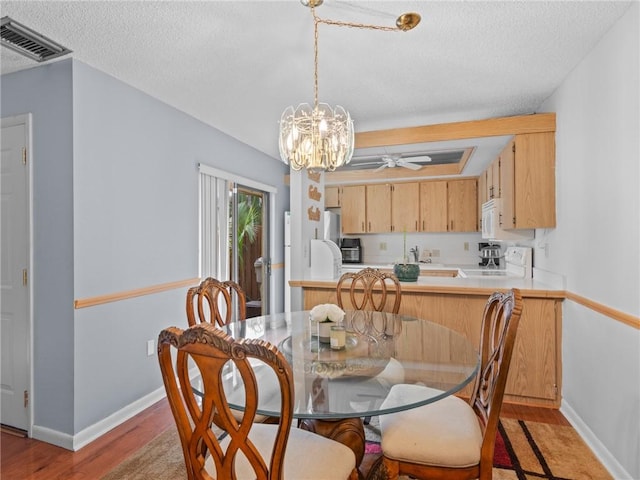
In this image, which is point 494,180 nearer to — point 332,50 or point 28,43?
point 332,50

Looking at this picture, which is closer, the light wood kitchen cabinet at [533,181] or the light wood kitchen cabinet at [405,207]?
the light wood kitchen cabinet at [533,181]

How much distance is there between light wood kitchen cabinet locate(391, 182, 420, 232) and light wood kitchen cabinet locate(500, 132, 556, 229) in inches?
103

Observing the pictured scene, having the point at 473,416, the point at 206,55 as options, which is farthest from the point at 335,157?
the point at 473,416

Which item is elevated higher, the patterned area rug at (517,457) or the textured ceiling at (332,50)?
the textured ceiling at (332,50)

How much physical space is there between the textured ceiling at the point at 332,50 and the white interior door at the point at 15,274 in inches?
20.1

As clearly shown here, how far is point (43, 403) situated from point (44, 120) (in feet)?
5.88

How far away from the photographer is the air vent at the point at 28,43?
185 centimetres

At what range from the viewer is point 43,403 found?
2.30 meters

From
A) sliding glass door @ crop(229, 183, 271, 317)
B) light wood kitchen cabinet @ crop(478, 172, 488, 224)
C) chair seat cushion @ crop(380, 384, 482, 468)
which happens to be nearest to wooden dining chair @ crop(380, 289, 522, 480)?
chair seat cushion @ crop(380, 384, 482, 468)

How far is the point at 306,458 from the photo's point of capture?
4.03 ft

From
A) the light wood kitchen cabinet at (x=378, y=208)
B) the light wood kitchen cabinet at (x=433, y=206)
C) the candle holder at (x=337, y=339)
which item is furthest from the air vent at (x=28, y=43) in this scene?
the light wood kitchen cabinet at (x=433, y=206)

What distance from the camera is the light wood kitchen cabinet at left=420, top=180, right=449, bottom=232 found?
17.9 feet

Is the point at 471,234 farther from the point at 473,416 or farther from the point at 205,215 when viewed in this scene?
the point at 473,416

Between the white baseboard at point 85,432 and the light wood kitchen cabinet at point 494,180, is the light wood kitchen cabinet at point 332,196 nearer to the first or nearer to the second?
the light wood kitchen cabinet at point 494,180
